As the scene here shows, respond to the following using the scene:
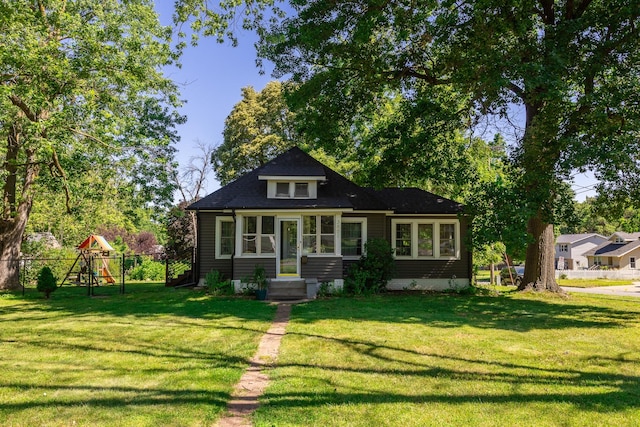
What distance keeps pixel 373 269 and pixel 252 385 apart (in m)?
10.2

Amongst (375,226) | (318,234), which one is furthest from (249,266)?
(375,226)

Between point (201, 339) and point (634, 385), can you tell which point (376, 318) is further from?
point (634, 385)

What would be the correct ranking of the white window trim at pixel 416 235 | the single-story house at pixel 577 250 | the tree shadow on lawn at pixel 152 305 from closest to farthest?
the tree shadow on lawn at pixel 152 305
the white window trim at pixel 416 235
the single-story house at pixel 577 250

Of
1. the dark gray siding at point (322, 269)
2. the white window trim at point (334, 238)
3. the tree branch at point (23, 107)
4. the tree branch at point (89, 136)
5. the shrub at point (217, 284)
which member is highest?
the tree branch at point (23, 107)

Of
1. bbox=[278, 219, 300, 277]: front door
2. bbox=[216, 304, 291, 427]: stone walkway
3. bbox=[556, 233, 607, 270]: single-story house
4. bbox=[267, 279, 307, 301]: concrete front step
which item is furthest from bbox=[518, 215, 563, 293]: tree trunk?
bbox=[556, 233, 607, 270]: single-story house

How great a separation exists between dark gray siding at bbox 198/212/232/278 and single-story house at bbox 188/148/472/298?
0.04m

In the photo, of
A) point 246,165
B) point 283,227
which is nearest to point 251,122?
point 246,165

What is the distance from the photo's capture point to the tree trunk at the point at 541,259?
48.1 ft

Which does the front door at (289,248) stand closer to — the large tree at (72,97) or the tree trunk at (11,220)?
the large tree at (72,97)

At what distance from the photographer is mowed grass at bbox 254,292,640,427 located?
13.3ft

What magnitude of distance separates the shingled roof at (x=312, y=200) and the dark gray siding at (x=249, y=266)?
6.51 feet

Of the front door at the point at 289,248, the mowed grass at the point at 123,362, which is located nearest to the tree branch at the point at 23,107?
the mowed grass at the point at 123,362

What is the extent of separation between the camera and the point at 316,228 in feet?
48.4

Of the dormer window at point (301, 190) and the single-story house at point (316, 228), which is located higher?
the dormer window at point (301, 190)
